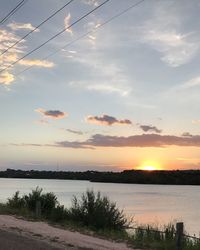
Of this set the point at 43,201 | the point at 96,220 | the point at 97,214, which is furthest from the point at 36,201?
the point at 96,220

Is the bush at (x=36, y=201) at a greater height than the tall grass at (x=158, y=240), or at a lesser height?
greater

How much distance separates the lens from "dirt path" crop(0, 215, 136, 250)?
1429 centimetres

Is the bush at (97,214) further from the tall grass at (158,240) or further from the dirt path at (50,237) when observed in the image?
the dirt path at (50,237)

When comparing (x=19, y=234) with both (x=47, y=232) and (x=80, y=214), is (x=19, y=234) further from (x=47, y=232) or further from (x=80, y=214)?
(x=80, y=214)

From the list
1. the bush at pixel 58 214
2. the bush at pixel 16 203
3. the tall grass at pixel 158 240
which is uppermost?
the bush at pixel 16 203

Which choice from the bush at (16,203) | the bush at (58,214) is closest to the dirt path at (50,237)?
the bush at (58,214)

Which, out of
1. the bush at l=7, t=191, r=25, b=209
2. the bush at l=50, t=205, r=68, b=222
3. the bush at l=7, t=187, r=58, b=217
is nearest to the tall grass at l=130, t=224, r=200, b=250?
the bush at l=50, t=205, r=68, b=222

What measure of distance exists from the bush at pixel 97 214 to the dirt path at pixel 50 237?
2.50 meters

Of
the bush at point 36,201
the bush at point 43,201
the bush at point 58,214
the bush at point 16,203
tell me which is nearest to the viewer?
the bush at point 58,214

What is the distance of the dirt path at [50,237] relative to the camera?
14.3m

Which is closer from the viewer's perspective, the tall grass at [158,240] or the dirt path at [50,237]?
the dirt path at [50,237]

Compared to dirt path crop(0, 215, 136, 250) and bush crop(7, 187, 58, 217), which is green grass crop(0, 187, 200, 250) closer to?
bush crop(7, 187, 58, 217)

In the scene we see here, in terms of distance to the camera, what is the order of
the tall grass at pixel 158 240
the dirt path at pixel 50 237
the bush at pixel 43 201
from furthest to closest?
the bush at pixel 43 201 < the tall grass at pixel 158 240 < the dirt path at pixel 50 237

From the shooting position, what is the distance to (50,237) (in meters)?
15.9
